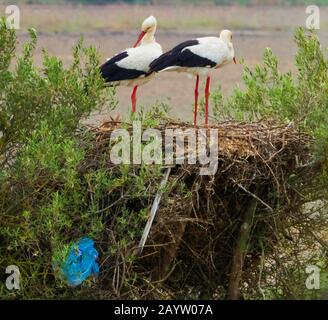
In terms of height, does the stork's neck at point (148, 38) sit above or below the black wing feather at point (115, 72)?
above

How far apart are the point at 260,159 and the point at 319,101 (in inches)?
38.1

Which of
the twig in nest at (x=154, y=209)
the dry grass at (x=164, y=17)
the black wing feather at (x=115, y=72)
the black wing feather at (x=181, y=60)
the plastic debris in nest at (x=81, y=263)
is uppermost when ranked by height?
the black wing feather at (x=181, y=60)

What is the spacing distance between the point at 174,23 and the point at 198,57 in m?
22.0

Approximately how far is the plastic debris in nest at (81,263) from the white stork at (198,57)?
1854 millimetres

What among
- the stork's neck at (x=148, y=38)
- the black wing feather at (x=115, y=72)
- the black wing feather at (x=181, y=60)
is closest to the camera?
Answer: the black wing feather at (x=181, y=60)

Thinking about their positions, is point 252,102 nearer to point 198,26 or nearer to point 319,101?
point 319,101

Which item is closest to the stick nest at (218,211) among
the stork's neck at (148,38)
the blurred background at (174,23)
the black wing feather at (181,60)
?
the black wing feather at (181,60)

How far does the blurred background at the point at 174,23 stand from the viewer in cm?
3023

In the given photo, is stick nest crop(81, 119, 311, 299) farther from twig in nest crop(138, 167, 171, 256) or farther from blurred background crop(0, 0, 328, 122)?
blurred background crop(0, 0, 328, 122)

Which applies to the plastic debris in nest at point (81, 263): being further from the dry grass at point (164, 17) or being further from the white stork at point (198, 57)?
the dry grass at point (164, 17)

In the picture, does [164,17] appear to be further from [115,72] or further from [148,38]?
[115,72]

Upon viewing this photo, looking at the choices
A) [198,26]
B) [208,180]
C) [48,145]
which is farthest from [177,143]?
[198,26]

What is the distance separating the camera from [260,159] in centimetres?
1112

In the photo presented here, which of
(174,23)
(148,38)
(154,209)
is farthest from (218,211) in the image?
(174,23)
